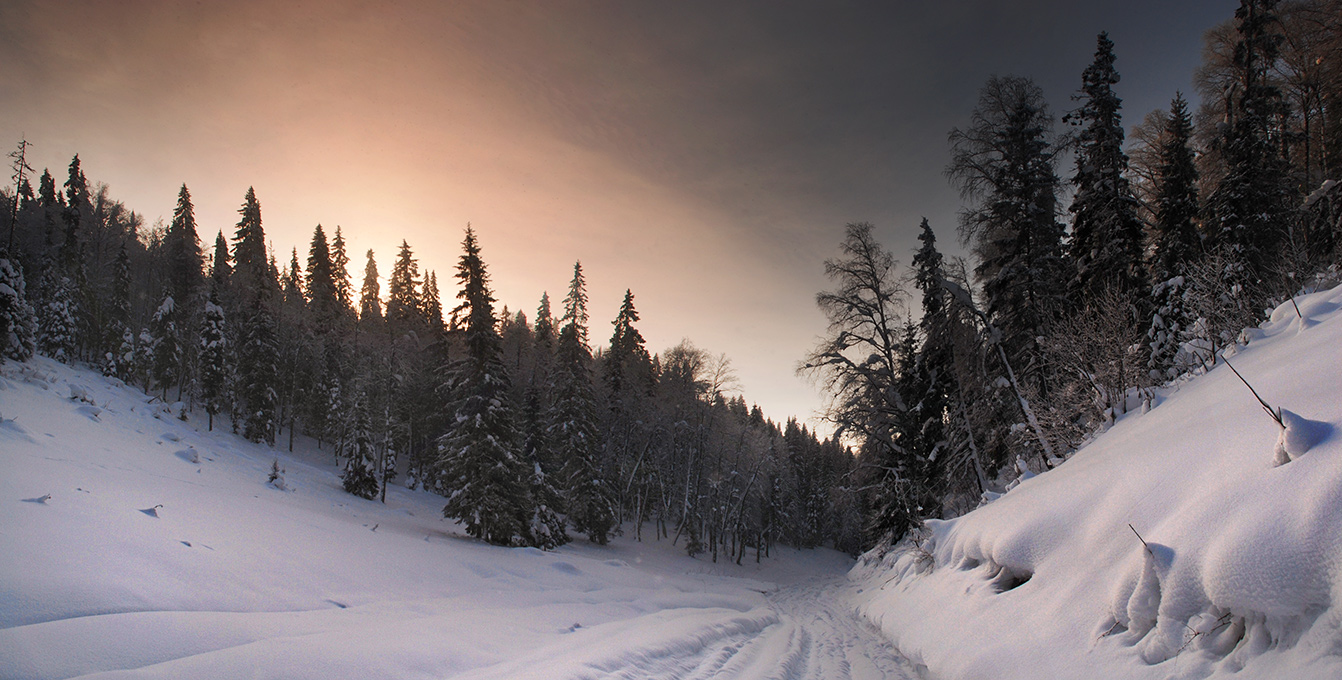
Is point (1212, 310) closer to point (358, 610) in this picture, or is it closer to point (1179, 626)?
point (1179, 626)

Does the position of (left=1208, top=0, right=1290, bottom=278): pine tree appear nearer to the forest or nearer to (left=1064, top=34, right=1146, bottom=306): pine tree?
the forest

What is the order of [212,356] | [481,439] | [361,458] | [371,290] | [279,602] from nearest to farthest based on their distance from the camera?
1. [279,602]
2. [481,439]
3. [361,458]
4. [212,356]
5. [371,290]

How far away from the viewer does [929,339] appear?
18859 mm

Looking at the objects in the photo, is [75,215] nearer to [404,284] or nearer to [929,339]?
[404,284]

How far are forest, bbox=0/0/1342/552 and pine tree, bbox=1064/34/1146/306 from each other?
0.09 meters

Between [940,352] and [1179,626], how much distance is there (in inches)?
647

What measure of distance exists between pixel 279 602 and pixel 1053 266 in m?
20.8

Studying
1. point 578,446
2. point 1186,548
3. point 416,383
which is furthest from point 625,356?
point 1186,548

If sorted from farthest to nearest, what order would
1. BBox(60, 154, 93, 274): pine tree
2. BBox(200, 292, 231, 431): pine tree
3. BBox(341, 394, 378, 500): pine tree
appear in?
BBox(60, 154, 93, 274): pine tree < BBox(200, 292, 231, 431): pine tree < BBox(341, 394, 378, 500): pine tree

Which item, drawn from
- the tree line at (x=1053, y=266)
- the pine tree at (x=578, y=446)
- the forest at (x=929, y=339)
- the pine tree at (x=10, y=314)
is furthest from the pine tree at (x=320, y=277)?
the tree line at (x=1053, y=266)

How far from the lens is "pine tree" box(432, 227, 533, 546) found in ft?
69.4

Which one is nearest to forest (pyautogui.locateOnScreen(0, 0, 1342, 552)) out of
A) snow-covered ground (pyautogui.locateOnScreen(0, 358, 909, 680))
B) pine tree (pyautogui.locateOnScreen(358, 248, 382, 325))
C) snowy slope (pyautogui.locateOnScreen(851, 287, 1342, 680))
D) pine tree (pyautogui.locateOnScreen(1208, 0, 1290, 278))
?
pine tree (pyautogui.locateOnScreen(1208, 0, 1290, 278))

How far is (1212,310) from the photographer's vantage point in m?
10.4

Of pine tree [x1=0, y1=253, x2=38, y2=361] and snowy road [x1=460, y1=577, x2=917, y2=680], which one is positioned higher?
pine tree [x1=0, y1=253, x2=38, y2=361]
